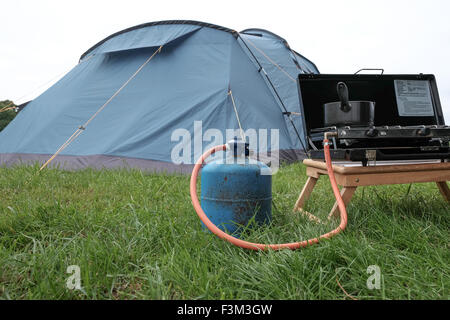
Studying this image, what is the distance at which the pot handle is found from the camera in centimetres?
145

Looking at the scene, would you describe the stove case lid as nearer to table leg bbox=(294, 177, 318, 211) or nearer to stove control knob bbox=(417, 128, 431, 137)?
table leg bbox=(294, 177, 318, 211)

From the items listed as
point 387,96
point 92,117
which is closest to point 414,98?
point 387,96

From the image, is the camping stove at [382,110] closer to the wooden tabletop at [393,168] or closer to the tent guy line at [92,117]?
the wooden tabletop at [393,168]

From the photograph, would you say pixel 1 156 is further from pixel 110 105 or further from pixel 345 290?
pixel 345 290

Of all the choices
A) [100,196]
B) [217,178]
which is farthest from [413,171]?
[100,196]

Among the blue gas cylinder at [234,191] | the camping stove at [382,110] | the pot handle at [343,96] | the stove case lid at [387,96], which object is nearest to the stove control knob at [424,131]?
the camping stove at [382,110]

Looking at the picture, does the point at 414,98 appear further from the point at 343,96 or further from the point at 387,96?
the point at 343,96

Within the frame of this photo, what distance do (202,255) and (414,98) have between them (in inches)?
62.5

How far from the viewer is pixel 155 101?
3545 millimetres

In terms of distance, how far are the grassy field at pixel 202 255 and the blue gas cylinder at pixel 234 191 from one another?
101 mm

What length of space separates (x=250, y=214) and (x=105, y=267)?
644mm

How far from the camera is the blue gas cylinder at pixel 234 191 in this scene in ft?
4.59

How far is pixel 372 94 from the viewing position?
1.87 metres

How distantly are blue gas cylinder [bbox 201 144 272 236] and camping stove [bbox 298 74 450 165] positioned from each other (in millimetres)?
433
